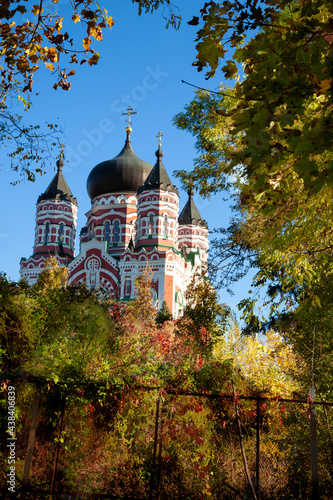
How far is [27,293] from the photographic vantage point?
8.06m

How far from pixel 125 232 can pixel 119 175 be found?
17.1 feet

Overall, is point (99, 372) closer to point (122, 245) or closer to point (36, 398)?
point (36, 398)

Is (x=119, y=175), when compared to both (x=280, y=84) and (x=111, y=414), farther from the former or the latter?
(x=280, y=84)

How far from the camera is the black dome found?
43.5m

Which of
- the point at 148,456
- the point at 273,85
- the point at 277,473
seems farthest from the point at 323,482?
the point at 273,85

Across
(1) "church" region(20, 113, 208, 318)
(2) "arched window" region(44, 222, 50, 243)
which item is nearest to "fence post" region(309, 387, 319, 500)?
(1) "church" region(20, 113, 208, 318)

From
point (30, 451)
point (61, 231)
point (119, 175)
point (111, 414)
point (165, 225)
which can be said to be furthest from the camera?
point (119, 175)

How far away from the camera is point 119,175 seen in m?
43.5

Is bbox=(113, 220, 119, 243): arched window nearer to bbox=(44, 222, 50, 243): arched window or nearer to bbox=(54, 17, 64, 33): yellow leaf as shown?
bbox=(44, 222, 50, 243): arched window

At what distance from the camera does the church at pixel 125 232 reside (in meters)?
36.5

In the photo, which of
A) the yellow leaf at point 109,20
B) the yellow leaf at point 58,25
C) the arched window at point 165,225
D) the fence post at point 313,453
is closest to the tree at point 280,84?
the yellow leaf at point 109,20

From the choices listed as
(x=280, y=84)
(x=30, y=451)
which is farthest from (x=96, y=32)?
(x=30, y=451)

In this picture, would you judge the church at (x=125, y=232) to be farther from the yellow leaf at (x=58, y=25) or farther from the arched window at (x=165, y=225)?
the yellow leaf at (x=58, y=25)

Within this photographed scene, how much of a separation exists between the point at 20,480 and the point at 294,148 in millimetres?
5608
